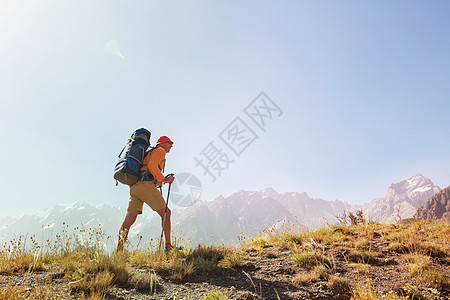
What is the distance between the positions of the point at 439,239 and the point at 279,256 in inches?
157

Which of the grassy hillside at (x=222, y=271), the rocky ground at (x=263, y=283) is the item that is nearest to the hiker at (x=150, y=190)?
the grassy hillside at (x=222, y=271)

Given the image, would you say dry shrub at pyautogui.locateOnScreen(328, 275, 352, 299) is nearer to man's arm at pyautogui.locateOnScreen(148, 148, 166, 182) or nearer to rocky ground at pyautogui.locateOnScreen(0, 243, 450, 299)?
rocky ground at pyautogui.locateOnScreen(0, 243, 450, 299)

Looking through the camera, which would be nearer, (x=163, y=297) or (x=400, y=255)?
(x=163, y=297)

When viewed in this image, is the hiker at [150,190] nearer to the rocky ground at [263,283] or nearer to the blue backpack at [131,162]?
the blue backpack at [131,162]

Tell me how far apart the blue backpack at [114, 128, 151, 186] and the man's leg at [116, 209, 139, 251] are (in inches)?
25.6

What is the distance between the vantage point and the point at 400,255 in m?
4.98

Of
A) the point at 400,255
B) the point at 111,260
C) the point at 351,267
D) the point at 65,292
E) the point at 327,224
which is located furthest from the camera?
the point at 327,224

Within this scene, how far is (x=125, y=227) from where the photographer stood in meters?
4.88

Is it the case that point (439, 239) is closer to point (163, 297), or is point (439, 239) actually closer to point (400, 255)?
point (400, 255)

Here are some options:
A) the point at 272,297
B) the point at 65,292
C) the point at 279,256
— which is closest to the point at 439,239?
the point at 279,256

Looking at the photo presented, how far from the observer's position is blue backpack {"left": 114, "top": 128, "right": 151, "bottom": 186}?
16.2ft

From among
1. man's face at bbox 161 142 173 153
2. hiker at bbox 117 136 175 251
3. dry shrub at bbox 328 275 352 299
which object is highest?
man's face at bbox 161 142 173 153

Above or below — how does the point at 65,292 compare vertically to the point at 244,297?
above

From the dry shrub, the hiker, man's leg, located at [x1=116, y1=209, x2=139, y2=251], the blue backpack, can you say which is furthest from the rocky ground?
the blue backpack
